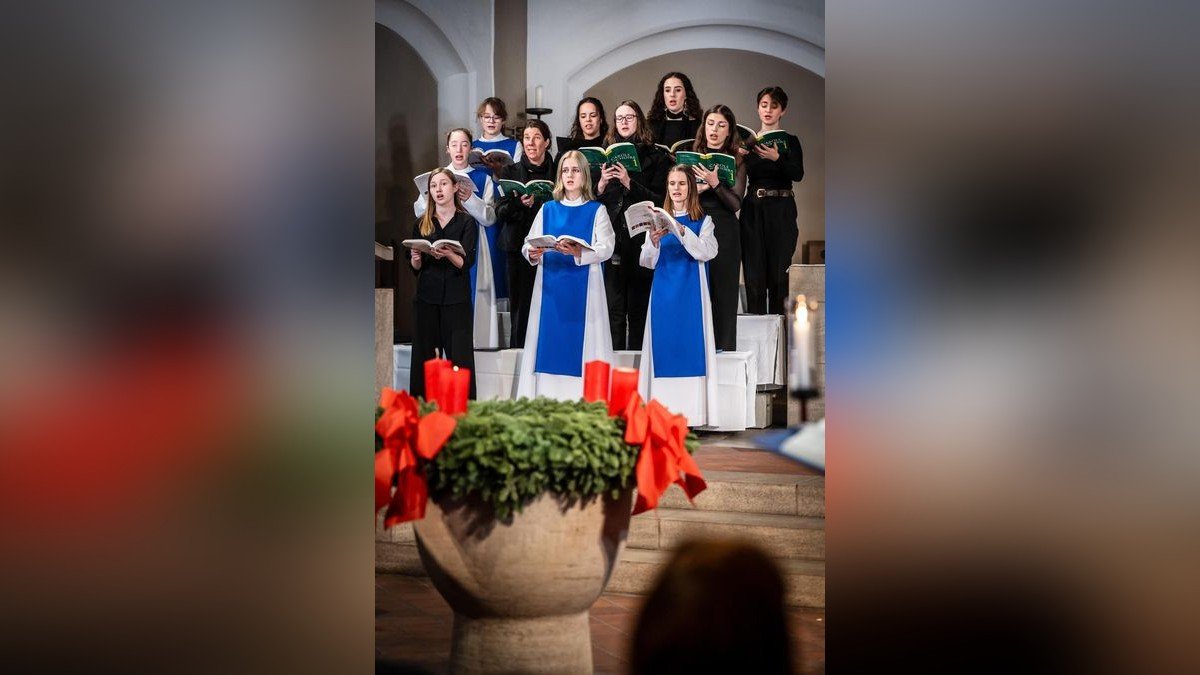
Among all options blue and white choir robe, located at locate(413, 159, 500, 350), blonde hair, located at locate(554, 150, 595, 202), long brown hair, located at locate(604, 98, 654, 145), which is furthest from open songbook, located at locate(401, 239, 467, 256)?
long brown hair, located at locate(604, 98, 654, 145)

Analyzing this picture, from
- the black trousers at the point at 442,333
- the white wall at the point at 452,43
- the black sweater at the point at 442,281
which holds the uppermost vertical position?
the white wall at the point at 452,43

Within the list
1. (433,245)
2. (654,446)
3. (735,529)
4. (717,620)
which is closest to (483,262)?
(433,245)

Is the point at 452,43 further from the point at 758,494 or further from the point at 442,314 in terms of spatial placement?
the point at 758,494

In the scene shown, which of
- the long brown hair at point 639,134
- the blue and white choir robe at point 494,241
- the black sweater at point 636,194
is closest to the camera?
the black sweater at point 636,194

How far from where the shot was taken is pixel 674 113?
7555 mm

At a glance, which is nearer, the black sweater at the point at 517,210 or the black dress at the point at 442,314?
the black dress at the point at 442,314

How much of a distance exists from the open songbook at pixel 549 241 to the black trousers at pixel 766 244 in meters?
1.15

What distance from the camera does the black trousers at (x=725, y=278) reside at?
7078mm

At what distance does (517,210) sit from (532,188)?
19 centimetres

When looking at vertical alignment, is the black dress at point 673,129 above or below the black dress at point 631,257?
above

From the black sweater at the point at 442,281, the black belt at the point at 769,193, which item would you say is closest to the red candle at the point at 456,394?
the black sweater at the point at 442,281

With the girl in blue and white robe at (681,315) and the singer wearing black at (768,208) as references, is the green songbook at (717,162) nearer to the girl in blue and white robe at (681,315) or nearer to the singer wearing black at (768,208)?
the girl in blue and white robe at (681,315)
